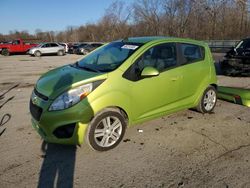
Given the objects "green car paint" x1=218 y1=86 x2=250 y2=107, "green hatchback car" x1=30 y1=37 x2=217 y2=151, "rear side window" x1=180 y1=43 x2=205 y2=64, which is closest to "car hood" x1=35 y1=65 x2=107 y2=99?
"green hatchback car" x1=30 y1=37 x2=217 y2=151

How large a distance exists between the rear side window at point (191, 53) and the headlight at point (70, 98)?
7.38 feet

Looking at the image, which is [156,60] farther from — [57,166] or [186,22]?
[186,22]

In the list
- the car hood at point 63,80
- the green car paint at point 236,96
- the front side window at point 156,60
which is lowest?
the green car paint at point 236,96

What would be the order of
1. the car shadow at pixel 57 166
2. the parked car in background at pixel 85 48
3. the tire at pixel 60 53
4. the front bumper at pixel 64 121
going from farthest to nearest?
the parked car in background at pixel 85 48, the tire at pixel 60 53, the front bumper at pixel 64 121, the car shadow at pixel 57 166

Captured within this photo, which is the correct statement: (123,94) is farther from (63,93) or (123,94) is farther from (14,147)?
(14,147)

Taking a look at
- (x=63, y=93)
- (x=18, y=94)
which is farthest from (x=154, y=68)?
(x=18, y=94)

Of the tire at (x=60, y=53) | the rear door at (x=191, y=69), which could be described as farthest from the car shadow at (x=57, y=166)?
the tire at (x=60, y=53)

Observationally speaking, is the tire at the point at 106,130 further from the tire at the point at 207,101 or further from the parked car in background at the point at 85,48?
the parked car in background at the point at 85,48

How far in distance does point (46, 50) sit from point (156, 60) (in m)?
26.9

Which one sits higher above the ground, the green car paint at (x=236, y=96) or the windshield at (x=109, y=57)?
the windshield at (x=109, y=57)

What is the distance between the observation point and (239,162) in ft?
12.6

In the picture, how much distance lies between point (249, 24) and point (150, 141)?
141 feet

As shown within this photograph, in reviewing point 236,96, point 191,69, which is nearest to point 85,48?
point 236,96

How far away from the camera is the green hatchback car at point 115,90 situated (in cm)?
384
